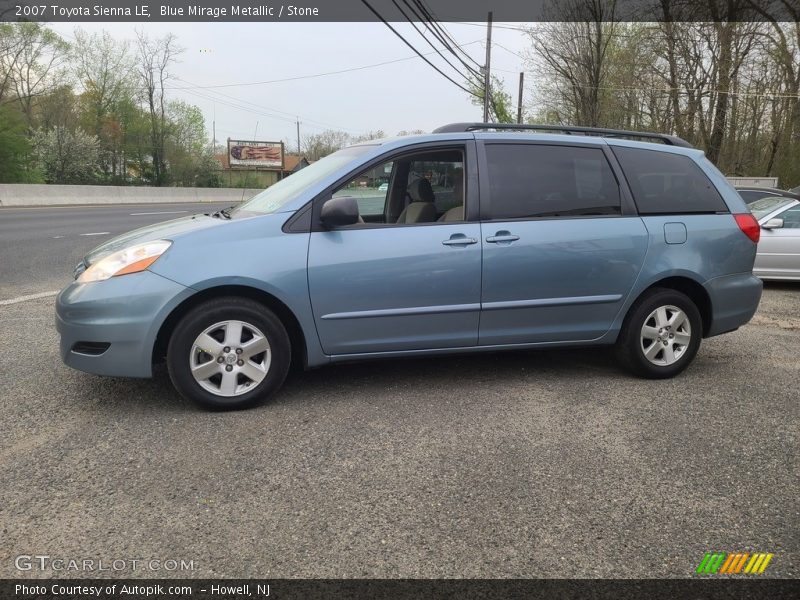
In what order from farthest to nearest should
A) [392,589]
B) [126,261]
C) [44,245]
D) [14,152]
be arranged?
[14,152], [44,245], [126,261], [392,589]

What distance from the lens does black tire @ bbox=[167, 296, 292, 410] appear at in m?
3.50

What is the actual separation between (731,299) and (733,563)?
2.75 metres

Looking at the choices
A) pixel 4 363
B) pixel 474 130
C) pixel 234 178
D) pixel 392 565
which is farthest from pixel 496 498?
pixel 234 178

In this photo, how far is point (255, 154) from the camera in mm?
81562

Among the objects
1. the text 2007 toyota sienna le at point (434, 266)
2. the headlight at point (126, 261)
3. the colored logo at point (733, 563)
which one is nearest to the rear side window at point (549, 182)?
the text 2007 toyota sienna le at point (434, 266)

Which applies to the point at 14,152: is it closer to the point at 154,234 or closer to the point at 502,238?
the point at 154,234

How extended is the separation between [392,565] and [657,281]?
9.89 ft

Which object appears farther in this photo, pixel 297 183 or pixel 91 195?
pixel 91 195

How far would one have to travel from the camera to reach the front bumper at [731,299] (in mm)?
4477

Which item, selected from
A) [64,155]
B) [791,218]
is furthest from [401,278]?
[64,155]

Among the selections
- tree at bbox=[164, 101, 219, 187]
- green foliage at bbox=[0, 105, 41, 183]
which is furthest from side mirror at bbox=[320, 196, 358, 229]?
tree at bbox=[164, 101, 219, 187]

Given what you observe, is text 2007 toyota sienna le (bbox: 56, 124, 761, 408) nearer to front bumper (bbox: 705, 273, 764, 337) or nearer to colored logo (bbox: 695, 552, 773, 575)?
front bumper (bbox: 705, 273, 764, 337)

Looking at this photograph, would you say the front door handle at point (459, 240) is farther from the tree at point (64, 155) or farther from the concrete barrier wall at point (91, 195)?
the tree at point (64, 155)

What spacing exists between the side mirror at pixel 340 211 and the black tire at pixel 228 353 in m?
0.67
